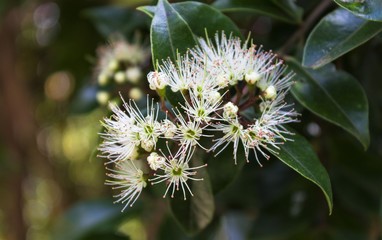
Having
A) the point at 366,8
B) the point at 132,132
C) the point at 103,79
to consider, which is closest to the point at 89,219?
the point at 103,79

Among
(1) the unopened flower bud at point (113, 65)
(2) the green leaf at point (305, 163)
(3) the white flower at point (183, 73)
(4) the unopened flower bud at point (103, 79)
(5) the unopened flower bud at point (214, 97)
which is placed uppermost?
(3) the white flower at point (183, 73)

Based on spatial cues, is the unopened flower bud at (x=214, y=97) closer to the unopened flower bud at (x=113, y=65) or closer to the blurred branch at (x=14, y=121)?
the unopened flower bud at (x=113, y=65)

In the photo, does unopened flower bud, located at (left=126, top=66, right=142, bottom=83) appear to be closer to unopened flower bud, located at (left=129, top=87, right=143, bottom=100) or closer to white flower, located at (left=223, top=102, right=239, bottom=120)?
unopened flower bud, located at (left=129, top=87, right=143, bottom=100)

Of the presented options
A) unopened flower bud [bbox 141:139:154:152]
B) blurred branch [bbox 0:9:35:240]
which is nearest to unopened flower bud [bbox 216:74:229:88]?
unopened flower bud [bbox 141:139:154:152]

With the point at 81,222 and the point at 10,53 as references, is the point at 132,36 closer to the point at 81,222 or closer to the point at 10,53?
the point at 81,222

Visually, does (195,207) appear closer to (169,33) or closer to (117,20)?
(169,33)

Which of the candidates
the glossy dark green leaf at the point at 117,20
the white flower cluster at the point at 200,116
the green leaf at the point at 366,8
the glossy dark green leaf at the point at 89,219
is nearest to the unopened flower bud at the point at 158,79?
the white flower cluster at the point at 200,116
